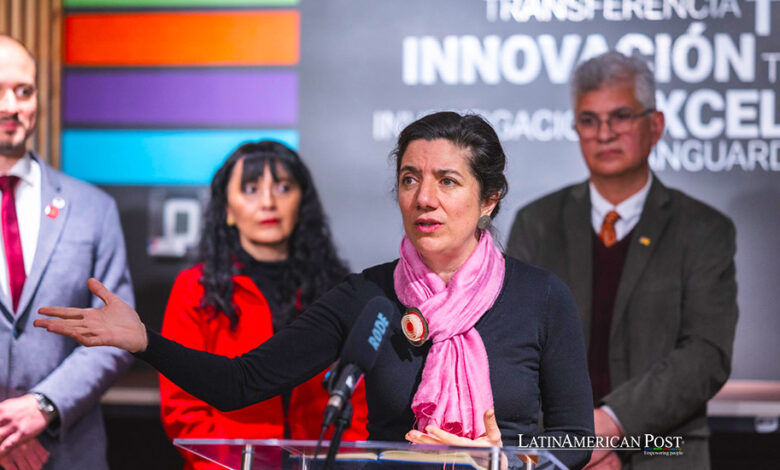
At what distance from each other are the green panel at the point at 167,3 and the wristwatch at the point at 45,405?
1.91m

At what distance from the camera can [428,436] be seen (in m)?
1.95

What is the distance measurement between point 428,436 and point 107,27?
9.71 feet

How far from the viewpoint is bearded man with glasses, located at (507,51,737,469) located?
3344 millimetres

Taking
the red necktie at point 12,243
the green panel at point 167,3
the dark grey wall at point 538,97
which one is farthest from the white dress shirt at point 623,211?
the red necktie at point 12,243

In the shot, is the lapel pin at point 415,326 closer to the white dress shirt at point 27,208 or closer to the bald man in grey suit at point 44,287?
the bald man in grey suit at point 44,287

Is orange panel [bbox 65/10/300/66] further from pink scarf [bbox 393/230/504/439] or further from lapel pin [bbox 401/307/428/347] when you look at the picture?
lapel pin [bbox 401/307/428/347]

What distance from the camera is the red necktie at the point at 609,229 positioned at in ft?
11.8

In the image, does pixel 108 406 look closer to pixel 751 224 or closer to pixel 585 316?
pixel 585 316

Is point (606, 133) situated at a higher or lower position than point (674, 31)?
lower

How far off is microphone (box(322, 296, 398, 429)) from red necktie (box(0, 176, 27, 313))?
1.87m

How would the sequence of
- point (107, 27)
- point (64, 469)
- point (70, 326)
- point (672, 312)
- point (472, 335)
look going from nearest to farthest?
point (70, 326) → point (472, 335) → point (64, 469) → point (672, 312) → point (107, 27)

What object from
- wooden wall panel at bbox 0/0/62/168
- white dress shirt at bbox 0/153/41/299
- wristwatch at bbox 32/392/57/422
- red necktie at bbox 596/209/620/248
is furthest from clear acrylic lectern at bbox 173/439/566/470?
wooden wall panel at bbox 0/0/62/168

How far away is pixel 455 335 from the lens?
7.13ft

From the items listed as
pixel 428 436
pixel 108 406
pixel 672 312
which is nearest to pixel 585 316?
pixel 672 312
